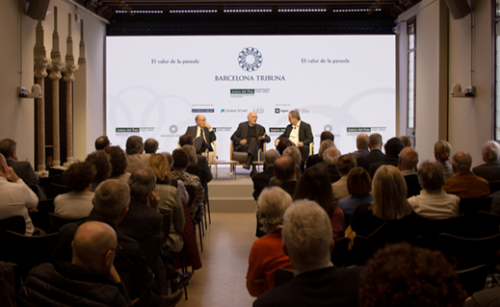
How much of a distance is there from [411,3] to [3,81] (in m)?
8.05

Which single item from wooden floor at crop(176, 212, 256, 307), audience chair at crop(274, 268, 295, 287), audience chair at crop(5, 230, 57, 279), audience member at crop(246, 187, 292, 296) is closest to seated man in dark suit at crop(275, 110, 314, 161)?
wooden floor at crop(176, 212, 256, 307)

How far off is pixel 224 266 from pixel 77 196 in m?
1.83

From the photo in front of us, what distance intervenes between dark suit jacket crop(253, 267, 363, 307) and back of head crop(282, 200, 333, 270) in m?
0.05

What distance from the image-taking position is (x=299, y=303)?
137 centimetres

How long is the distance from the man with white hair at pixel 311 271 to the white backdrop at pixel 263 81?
29.1 ft

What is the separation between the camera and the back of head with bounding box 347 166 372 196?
10.3 ft

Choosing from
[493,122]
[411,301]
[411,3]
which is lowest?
[411,301]

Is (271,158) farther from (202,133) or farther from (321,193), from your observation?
(202,133)

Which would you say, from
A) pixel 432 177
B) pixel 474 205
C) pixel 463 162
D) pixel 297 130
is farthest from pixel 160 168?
pixel 297 130

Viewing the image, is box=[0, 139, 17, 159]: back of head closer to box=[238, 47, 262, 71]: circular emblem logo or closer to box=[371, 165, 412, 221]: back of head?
box=[371, 165, 412, 221]: back of head

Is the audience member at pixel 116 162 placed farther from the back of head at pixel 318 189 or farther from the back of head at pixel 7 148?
the back of head at pixel 318 189

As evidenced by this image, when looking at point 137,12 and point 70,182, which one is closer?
point 70,182

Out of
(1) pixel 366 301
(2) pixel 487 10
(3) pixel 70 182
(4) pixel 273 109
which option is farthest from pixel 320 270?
(4) pixel 273 109

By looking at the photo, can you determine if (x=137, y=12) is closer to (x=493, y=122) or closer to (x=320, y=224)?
(x=493, y=122)
